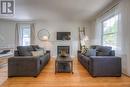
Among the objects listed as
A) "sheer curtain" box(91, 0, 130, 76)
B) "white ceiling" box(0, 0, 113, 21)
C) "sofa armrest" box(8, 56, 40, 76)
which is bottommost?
"sofa armrest" box(8, 56, 40, 76)

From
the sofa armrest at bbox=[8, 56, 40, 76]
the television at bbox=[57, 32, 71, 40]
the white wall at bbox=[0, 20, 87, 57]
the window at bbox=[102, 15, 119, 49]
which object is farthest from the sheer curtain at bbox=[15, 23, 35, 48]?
the sofa armrest at bbox=[8, 56, 40, 76]

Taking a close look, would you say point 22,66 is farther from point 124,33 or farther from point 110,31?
point 110,31

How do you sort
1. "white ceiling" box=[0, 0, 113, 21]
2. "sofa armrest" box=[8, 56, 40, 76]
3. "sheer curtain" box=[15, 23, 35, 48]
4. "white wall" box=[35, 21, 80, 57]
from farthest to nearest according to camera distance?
1. "white wall" box=[35, 21, 80, 57]
2. "sheer curtain" box=[15, 23, 35, 48]
3. "white ceiling" box=[0, 0, 113, 21]
4. "sofa armrest" box=[8, 56, 40, 76]

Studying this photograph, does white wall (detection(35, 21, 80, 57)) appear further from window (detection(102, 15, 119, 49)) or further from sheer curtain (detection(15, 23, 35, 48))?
window (detection(102, 15, 119, 49))


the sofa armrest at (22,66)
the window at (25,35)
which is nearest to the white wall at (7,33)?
the window at (25,35)

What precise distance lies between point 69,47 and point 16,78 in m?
5.81

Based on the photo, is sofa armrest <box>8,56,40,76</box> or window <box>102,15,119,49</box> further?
window <box>102,15,119,49</box>

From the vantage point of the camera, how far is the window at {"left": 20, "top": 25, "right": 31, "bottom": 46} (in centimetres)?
962

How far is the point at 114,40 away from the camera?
5.74 m

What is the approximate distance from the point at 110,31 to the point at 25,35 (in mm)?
5750

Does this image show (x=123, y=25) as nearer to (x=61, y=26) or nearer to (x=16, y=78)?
(x=16, y=78)

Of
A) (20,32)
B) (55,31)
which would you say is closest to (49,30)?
(55,31)

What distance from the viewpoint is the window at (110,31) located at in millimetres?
5651

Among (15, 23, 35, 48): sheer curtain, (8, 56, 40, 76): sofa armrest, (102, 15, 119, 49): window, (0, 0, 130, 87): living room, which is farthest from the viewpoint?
(15, 23, 35, 48): sheer curtain
